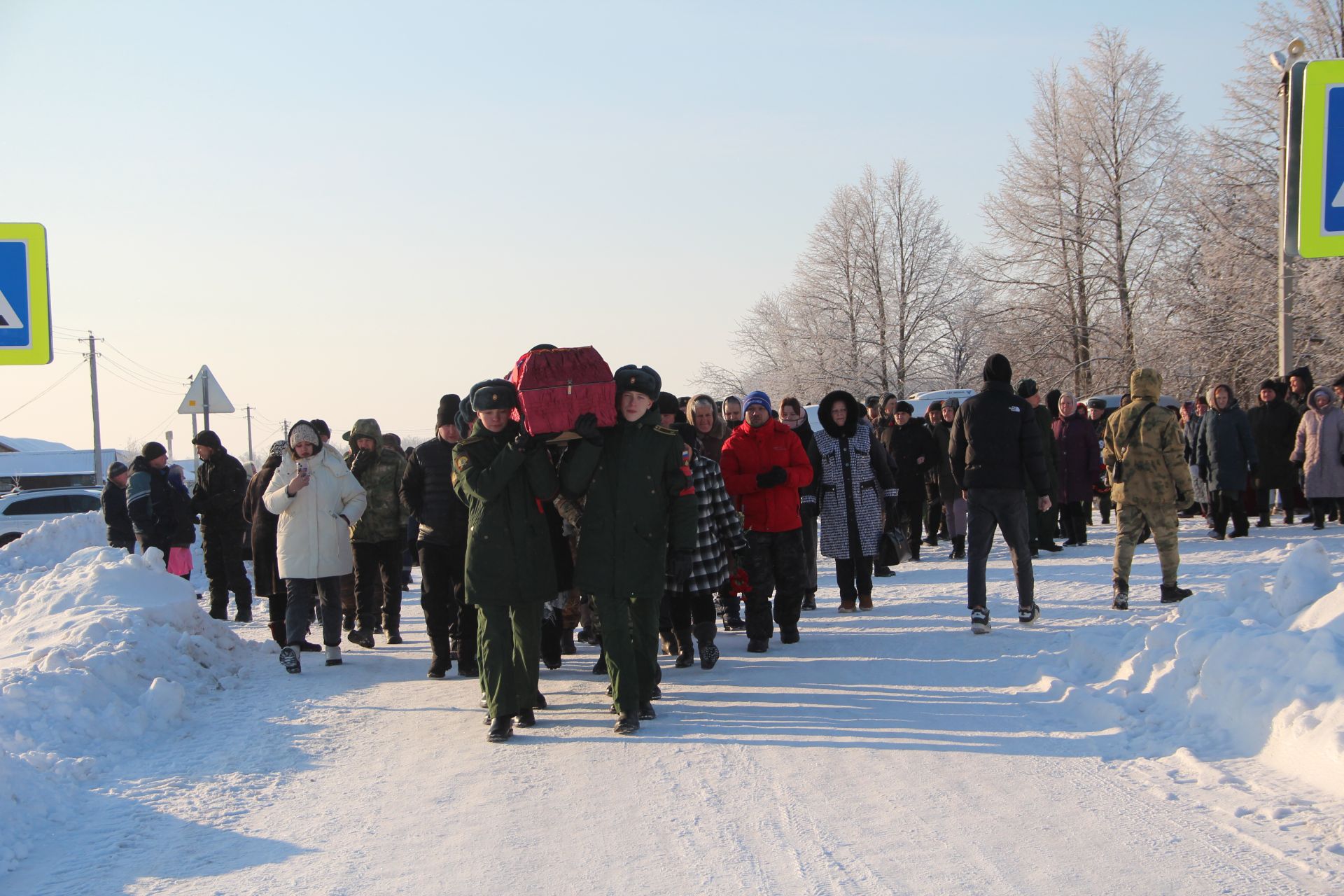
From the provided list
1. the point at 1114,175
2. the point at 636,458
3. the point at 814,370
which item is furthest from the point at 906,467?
the point at 814,370

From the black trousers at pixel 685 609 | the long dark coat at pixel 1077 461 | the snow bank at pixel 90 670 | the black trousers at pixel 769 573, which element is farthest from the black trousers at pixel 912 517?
the snow bank at pixel 90 670

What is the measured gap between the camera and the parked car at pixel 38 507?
26.3m

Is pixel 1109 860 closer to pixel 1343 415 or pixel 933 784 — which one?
pixel 933 784

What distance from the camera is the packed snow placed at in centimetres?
441

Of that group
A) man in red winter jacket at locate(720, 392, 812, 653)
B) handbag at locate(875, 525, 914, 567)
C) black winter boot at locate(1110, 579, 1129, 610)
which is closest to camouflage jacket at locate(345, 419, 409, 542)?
man in red winter jacket at locate(720, 392, 812, 653)

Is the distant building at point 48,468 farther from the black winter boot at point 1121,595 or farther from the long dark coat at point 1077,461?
the black winter boot at point 1121,595

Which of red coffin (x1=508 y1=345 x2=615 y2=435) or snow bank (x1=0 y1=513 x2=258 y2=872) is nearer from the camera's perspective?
snow bank (x1=0 y1=513 x2=258 y2=872)

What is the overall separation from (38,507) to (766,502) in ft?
77.1

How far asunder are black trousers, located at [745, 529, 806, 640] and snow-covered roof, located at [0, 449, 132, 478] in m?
45.2

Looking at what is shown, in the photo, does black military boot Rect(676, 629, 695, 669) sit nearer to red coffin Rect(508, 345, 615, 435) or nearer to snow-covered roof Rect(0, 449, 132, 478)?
red coffin Rect(508, 345, 615, 435)

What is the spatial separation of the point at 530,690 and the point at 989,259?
35.1 m

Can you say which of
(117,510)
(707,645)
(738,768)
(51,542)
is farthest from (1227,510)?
(51,542)

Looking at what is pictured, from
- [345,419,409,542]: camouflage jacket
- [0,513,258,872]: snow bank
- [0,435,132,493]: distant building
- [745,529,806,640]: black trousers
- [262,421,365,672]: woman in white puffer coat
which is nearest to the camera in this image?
[0,513,258,872]: snow bank

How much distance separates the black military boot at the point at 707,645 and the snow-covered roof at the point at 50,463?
45375mm
